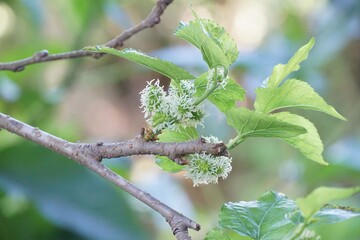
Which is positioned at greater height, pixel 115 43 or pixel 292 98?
pixel 115 43

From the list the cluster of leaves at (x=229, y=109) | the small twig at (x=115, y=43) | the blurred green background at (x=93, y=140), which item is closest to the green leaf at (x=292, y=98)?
the cluster of leaves at (x=229, y=109)

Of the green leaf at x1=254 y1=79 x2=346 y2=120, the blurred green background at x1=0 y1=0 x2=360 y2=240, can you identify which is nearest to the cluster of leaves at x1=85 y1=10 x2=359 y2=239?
the green leaf at x1=254 y1=79 x2=346 y2=120

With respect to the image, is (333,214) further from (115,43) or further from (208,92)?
(115,43)

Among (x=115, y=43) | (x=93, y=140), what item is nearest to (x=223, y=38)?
(x=115, y=43)

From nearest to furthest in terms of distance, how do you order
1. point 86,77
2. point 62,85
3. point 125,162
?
point 62,85 < point 125,162 < point 86,77

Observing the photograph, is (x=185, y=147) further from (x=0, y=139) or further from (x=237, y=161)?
(x=237, y=161)

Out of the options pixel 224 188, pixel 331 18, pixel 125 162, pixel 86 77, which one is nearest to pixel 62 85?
pixel 125 162
